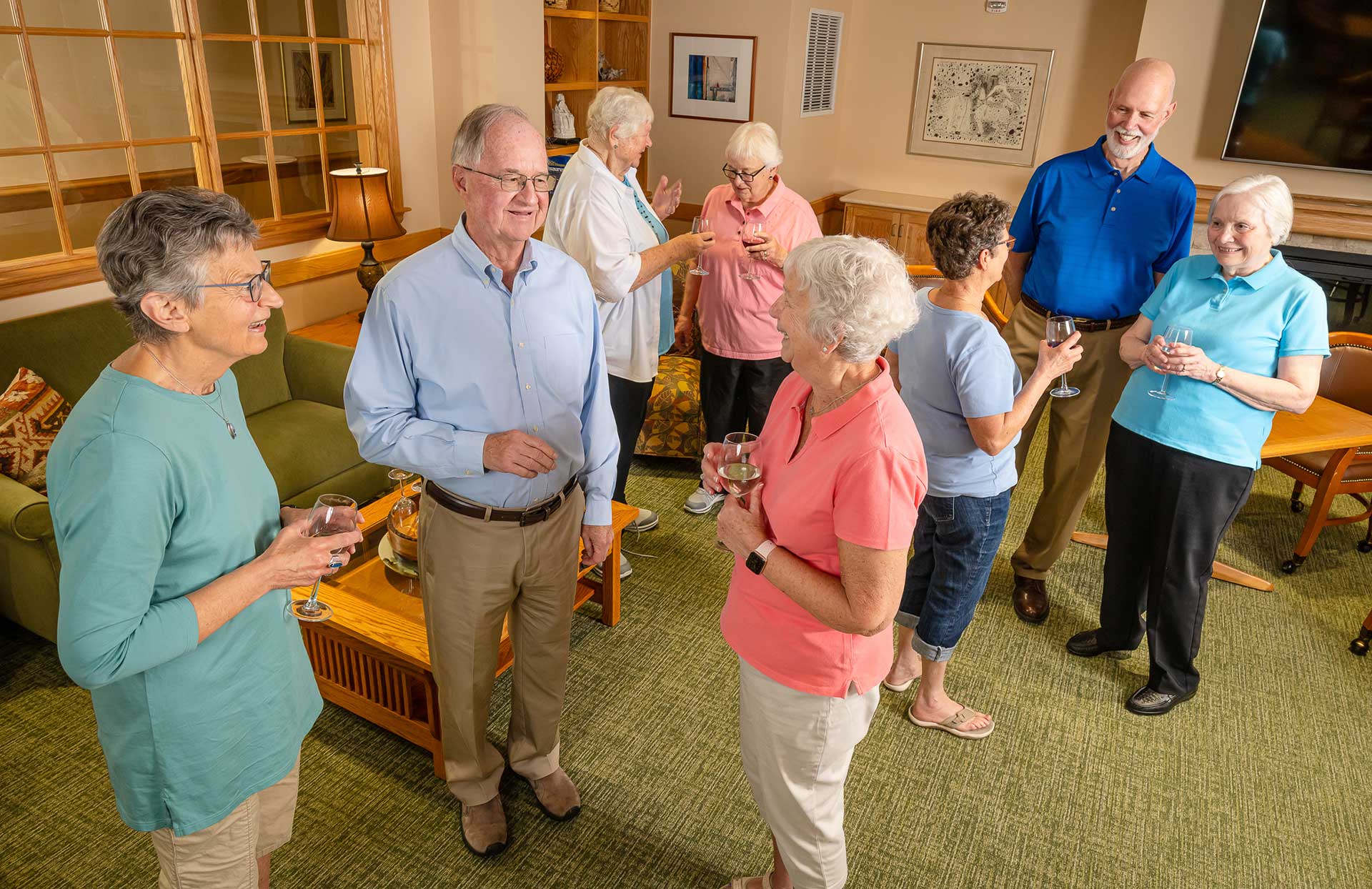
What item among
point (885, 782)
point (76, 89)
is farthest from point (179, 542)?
point (76, 89)

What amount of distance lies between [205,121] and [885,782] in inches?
150

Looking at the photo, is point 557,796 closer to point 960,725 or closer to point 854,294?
point 960,725

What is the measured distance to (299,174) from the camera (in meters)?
4.43

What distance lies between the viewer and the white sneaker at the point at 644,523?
12.1 ft

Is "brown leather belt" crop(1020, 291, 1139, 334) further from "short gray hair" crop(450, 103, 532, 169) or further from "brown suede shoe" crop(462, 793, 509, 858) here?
"brown suede shoe" crop(462, 793, 509, 858)

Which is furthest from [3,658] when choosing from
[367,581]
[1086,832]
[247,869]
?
[1086,832]

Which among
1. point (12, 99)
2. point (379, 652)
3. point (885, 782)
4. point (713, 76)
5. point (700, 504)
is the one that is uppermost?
point (713, 76)

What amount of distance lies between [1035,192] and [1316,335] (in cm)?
106

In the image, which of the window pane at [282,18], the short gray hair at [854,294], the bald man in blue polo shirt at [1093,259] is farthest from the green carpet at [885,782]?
the window pane at [282,18]

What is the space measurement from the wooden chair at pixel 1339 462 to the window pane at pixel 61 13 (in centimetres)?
513

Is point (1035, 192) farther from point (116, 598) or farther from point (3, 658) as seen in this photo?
point (3, 658)

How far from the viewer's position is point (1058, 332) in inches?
92.4

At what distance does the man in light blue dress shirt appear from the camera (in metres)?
1.79

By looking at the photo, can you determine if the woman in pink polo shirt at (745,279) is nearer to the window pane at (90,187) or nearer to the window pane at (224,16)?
the window pane at (224,16)
